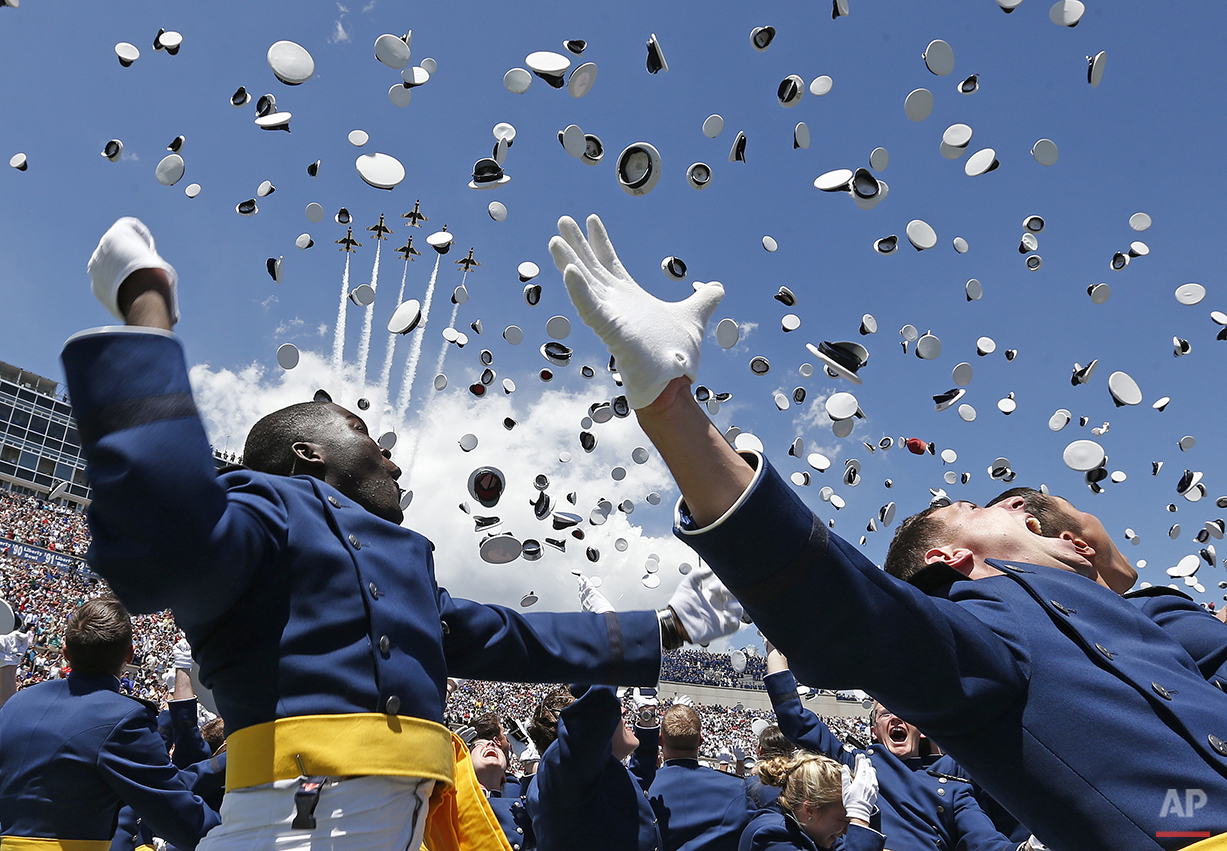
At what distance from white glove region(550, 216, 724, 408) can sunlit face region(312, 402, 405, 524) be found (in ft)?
4.31

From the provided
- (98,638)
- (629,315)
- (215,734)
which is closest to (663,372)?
(629,315)

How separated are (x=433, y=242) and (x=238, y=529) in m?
7.75

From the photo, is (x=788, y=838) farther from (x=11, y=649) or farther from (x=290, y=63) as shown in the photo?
(x=290, y=63)

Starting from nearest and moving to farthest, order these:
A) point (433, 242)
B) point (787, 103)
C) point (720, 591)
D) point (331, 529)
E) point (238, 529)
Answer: point (238, 529)
point (331, 529)
point (720, 591)
point (787, 103)
point (433, 242)

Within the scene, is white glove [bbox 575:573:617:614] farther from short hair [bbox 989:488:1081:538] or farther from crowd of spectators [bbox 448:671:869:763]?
crowd of spectators [bbox 448:671:869:763]

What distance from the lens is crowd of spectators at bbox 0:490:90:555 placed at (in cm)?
4041

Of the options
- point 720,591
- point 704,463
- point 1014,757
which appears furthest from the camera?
point 720,591

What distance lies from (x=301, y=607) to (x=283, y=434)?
0.82m

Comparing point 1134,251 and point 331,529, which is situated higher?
point 1134,251

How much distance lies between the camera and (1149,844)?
1471 millimetres

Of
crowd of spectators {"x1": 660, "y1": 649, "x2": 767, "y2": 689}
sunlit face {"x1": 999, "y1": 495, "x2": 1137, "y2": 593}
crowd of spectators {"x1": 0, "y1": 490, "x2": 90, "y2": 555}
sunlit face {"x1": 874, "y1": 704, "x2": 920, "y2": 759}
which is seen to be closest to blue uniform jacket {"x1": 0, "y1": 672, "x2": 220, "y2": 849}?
sunlit face {"x1": 999, "y1": 495, "x2": 1137, "y2": 593}

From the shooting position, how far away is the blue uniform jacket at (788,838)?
12.7 feet

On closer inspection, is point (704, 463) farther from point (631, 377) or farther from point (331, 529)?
point (331, 529)

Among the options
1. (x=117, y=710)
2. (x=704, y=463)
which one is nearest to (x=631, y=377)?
(x=704, y=463)
